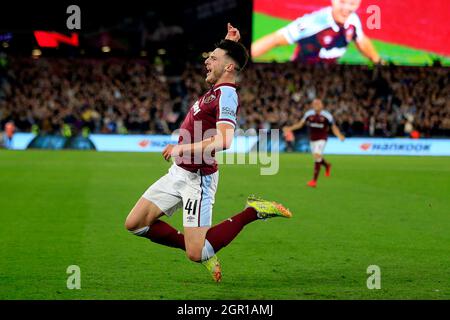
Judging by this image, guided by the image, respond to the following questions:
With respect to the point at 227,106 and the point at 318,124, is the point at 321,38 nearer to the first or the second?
the point at 318,124

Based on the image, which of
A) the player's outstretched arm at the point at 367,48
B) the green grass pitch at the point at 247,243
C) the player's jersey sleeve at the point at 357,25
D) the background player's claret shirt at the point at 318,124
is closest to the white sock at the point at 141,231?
the green grass pitch at the point at 247,243

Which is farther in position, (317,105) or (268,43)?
(268,43)

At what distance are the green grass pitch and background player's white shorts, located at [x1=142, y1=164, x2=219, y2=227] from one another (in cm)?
67

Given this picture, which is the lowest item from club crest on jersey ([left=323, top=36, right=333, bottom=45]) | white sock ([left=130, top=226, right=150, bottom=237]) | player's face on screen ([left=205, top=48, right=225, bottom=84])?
white sock ([left=130, top=226, right=150, bottom=237])

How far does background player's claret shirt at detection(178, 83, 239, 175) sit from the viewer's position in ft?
22.1

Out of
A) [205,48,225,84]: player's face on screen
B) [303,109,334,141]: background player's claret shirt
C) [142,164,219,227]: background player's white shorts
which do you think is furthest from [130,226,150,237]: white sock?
[303,109,334,141]: background player's claret shirt

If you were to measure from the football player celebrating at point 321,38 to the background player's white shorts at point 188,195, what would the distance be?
2588 cm

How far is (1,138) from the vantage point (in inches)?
1319

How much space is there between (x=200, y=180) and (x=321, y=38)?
86.0 feet

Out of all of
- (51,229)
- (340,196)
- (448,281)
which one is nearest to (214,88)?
(448,281)

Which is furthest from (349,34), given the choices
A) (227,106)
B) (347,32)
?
(227,106)

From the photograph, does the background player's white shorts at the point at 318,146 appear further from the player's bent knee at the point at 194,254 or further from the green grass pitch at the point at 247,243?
the player's bent knee at the point at 194,254

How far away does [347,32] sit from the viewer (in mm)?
32375

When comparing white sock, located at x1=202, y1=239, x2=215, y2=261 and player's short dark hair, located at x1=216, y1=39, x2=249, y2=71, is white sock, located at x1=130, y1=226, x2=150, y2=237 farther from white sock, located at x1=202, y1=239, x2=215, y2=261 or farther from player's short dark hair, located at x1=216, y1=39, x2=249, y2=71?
player's short dark hair, located at x1=216, y1=39, x2=249, y2=71
